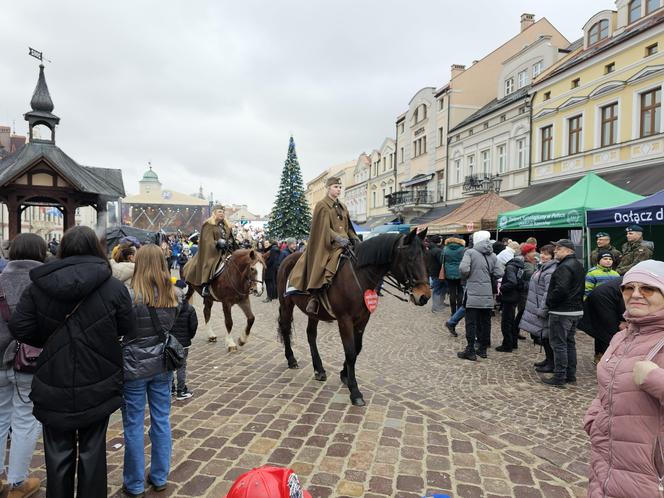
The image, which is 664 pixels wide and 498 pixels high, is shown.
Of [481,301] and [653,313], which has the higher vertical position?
[653,313]

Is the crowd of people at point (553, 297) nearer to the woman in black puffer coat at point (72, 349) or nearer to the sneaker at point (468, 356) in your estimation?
the sneaker at point (468, 356)

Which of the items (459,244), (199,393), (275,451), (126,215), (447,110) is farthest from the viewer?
(126,215)

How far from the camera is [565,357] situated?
5.57m

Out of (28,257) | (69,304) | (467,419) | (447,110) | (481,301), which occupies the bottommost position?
(467,419)

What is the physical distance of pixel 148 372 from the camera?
9.46 ft

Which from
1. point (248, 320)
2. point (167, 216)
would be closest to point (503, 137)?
point (248, 320)

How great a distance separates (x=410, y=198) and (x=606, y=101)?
648 inches

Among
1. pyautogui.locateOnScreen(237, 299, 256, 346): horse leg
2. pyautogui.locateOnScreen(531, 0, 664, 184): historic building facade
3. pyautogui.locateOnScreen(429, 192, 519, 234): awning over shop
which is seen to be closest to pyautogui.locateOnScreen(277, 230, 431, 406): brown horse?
pyautogui.locateOnScreen(237, 299, 256, 346): horse leg

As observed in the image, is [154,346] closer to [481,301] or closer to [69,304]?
[69,304]

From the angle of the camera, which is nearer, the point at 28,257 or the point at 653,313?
the point at 653,313

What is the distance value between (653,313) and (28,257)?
390cm

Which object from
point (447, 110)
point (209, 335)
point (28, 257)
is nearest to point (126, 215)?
point (447, 110)

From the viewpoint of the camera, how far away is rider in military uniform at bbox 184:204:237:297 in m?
7.59

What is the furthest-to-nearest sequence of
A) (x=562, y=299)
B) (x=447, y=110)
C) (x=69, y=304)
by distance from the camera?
1. (x=447, y=110)
2. (x=562, y=299)
3. (x=69, y=304)
